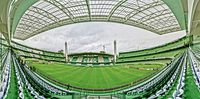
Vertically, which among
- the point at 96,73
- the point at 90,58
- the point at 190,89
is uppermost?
the point at 90,58

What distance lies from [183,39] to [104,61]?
9767 millimetres

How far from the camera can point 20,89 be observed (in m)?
22.0

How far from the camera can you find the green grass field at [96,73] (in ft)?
90.3

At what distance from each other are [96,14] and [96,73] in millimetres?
14004

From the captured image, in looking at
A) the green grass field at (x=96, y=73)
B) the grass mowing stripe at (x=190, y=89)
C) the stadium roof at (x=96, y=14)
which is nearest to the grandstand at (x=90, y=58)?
the green grass field at (x=96, y=73)

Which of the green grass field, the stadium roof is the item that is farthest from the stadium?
the stadium roof

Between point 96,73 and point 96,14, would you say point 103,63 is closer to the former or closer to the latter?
point 96,73

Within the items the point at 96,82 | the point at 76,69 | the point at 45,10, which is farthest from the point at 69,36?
the point at 96,82

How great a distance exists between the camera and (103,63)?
3073 cm

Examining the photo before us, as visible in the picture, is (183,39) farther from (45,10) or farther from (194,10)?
(45,10)

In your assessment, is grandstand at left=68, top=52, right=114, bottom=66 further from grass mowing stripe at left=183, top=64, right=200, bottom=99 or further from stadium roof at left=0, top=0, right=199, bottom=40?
grass mowing stripe at left=183, top=64, right=200, bottom=99

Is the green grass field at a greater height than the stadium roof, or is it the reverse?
the stadium roof

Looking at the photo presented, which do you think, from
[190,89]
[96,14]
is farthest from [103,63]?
[190,89]

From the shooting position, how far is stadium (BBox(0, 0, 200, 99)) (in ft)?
70.8
